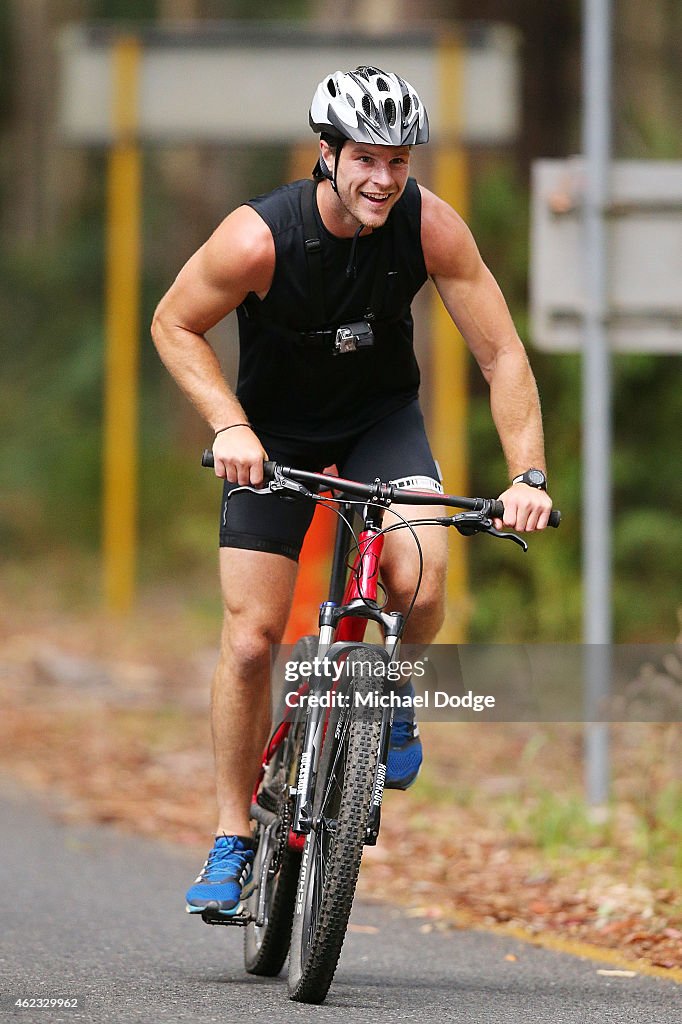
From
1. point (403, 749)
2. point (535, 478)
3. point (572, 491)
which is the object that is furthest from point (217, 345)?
point (535, 478)

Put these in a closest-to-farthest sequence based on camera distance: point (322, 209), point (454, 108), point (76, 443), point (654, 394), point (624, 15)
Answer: point (322, 209) → point (654, 394) → point (454, 108) → point (76, 443) → point (624, 15)

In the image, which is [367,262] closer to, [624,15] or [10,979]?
[10,979]

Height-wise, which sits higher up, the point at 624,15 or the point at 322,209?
the point at 624,15

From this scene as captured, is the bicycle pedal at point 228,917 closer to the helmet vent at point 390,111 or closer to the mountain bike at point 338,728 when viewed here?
the mountain bike at point 338,728

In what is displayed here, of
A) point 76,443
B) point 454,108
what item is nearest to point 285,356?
point 454,108

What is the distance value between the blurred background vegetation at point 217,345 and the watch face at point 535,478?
6170 mm

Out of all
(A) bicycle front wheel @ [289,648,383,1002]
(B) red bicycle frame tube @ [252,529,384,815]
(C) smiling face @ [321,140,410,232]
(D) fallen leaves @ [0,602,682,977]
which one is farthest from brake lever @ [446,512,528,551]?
(D) fallen leaves @ [0,602,682,977]

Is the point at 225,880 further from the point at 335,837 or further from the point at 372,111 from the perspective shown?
the point at 372,111

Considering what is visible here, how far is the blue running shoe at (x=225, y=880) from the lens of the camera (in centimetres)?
500

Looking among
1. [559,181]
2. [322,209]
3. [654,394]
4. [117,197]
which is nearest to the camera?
[322,209]

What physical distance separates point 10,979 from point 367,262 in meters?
2.22

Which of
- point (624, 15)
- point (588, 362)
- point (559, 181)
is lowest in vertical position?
point (588, 362)

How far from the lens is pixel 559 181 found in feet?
27.1

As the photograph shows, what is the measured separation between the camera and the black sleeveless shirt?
193 inches
